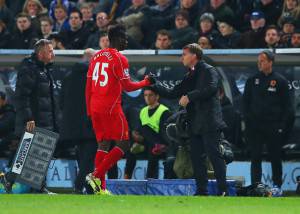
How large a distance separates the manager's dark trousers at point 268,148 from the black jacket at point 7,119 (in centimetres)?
444

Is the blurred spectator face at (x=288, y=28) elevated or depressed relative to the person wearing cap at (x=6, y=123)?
elevated

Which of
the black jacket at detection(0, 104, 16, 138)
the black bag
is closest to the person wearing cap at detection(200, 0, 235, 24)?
the black jacket at detection(0, 104, 16, 138)

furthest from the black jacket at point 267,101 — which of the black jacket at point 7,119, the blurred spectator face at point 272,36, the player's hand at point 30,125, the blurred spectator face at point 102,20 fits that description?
the blurred spectator face at point 102,20

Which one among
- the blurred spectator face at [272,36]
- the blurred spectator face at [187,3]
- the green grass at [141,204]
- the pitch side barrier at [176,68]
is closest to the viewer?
the green grass at [141,204]

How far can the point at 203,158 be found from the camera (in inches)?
610

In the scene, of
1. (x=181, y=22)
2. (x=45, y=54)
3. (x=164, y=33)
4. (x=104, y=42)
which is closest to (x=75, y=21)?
(x=181, y=22)

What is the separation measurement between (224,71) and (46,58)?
4.29 meters

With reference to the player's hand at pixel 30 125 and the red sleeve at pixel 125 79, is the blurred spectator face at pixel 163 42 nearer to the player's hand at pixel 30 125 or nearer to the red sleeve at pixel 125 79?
the player's hand at pixel 30 125

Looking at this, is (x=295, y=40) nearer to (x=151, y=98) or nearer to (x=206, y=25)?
(x=206, y=25)

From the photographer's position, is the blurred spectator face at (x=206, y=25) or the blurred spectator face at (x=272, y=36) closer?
the blurred spectator face at (x=272, y=36)

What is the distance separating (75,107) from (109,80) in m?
2.11

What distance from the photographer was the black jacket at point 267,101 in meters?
17.9

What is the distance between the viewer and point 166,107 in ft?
62.7

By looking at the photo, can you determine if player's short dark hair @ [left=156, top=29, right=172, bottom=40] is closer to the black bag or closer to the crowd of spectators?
the crowd of spectators
